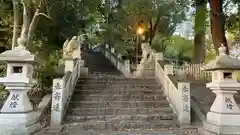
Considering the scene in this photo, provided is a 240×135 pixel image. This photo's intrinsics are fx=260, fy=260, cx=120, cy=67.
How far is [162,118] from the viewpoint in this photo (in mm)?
8117

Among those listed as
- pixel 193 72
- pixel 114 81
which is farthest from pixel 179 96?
pixel 193 72

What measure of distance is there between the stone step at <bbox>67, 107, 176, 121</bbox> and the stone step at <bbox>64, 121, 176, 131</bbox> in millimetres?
274

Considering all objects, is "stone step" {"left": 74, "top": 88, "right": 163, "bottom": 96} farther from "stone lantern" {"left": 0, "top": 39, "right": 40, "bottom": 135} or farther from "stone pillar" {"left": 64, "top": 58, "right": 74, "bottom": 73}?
"stone lantern" {"left": 0, "top": 39, "right": 40, "bottom": 135}

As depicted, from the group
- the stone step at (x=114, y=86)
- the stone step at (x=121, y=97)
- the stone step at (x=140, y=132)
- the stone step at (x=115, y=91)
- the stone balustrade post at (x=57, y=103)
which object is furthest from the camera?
the stone step at (x=114, y=86)

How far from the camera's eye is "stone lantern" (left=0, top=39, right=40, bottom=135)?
239 inches

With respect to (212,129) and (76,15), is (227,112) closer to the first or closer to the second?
(212,129)

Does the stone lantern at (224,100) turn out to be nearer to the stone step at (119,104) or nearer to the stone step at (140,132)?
the stone step at (140,132)

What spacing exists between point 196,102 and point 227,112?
2817mm

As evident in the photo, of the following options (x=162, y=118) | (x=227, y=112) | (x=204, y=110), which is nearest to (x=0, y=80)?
(x=162, y=118)

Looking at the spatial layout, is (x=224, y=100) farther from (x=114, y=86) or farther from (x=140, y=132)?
(x=114, y=86)

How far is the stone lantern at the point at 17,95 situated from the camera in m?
6.06

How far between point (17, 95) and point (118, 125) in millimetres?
2960

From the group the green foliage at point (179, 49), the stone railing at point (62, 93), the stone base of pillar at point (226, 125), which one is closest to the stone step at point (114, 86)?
the stone railing at point (62, 93)

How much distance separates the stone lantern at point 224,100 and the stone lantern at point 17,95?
14.8 feet
